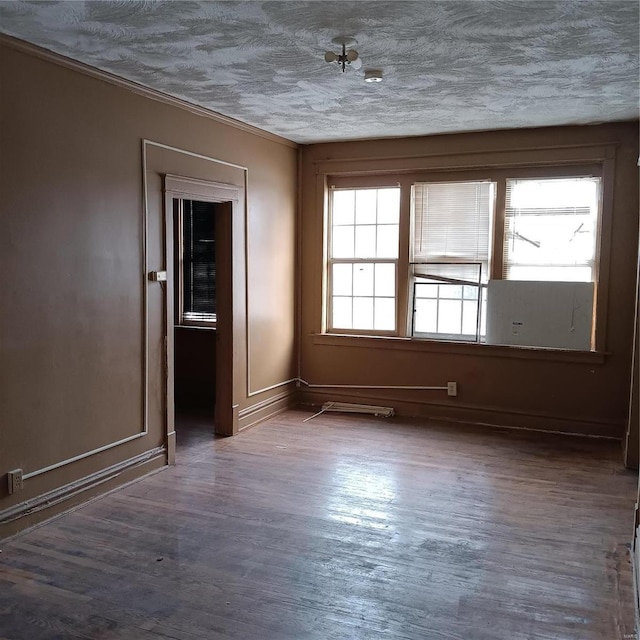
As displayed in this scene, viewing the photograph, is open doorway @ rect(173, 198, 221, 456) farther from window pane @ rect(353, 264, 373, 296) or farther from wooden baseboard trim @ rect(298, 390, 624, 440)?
window pane @ rect(353, 264, 373, 296)

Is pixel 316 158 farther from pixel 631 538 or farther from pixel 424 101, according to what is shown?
pixel 631 538

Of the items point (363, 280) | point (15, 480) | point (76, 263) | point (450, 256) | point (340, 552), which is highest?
Answer: point (450, 256)

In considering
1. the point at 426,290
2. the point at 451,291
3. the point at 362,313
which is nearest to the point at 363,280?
the point at 362,313

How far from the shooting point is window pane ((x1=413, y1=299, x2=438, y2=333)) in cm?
618

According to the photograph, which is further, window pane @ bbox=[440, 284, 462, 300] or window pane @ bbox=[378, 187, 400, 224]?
window pane @ bbox=[378, 187, 400, 224]

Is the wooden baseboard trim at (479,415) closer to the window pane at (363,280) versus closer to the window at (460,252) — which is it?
the window at (460,252)

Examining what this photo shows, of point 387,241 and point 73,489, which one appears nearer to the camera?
point 73,489

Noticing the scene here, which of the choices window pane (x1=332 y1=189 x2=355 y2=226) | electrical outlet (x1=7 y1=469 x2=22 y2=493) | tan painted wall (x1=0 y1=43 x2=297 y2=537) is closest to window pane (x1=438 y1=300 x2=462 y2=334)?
window pane (x1=332 y1=189 x2=355 y2=226)

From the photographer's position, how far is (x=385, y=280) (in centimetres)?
638

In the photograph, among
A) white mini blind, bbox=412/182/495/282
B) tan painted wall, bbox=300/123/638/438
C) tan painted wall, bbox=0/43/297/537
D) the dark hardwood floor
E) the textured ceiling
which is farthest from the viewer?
white mini blind, bbox=412/182/495/282

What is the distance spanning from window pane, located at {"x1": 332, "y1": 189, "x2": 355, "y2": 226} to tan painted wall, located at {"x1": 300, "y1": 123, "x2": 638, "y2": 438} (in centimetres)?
17

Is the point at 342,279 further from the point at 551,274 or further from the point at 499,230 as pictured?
the point at 551,274

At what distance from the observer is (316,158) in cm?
643

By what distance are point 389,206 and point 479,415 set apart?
2198mm
